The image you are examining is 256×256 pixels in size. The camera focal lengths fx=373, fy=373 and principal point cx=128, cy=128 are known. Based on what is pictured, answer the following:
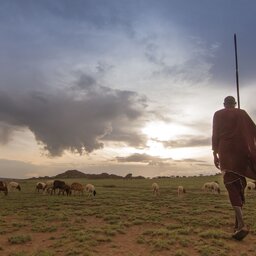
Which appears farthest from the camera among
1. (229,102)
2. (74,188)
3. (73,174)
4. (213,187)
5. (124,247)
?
(73,174)

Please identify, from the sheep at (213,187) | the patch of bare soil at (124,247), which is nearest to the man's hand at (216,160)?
the patch of bare soil at (124,247)

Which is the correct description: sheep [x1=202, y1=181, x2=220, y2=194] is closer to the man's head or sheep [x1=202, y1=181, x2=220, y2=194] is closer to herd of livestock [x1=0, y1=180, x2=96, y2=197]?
herd of livestock [x1=0, y1=180, x2=96, y2=197]

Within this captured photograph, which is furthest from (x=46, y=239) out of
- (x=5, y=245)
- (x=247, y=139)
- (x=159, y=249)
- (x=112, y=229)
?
(x=247, y=139)

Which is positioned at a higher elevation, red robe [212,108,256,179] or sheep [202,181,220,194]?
red robe [212,108,256,179]

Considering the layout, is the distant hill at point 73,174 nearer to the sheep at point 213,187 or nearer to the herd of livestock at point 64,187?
the herd of livestock at point 64,187

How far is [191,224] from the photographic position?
14.1 m

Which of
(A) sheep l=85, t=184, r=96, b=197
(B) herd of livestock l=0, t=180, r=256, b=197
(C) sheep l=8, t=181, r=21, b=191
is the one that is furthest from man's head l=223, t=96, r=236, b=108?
(C) sheep l=8, t=181, r=21, b=191

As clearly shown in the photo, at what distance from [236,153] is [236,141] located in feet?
0.98

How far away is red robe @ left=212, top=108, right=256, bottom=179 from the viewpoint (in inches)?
362

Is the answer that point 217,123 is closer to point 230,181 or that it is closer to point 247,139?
point 247,139

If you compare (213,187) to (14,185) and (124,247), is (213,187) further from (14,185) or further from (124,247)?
(124,247)

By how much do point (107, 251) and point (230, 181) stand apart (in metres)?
3.63

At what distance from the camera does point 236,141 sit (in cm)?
927

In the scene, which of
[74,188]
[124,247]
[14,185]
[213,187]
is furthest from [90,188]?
[124,247]
